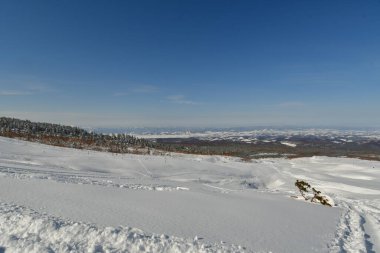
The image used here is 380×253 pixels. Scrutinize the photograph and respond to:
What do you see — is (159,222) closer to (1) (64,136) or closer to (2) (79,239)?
(2) (79,239)

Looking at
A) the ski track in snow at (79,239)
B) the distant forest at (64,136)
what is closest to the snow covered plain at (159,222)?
the ski track in snow at (79,239)

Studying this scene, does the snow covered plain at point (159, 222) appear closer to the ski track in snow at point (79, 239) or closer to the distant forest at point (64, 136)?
the ski track in snow at point (79, 239)

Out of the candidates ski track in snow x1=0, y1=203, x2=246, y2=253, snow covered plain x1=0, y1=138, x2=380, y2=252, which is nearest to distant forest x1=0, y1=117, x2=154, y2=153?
snow covered plain x1=0, y1=138, x2=380, y2=252

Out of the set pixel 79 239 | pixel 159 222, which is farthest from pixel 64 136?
pixel 79 239

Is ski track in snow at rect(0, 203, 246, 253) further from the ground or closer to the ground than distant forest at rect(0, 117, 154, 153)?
closer to the ground

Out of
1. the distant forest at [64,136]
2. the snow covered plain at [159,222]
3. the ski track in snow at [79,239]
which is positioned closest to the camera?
the ski track in snow at [79,239]

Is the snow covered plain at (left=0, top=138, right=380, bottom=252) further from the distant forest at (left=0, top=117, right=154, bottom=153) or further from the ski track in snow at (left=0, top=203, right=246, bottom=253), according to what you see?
the distant forest at (left=0, top=117, right=154, bottom=153)

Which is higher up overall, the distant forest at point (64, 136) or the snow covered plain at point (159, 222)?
the distant forest at point (64, 136)

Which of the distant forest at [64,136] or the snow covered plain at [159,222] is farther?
the distant forest at [64,136]

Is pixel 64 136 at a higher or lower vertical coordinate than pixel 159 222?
higher

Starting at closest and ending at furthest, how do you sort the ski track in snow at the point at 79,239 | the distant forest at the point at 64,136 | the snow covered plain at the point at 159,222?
the ski track in snow at the point at 79,239 → the snow covered plain at the point at 159,222 → the distant forest at the point at 64,136

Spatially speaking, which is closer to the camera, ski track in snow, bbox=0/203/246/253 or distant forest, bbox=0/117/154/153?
ski track in snow, bbox=0/203/246/253

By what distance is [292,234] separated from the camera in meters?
13.3

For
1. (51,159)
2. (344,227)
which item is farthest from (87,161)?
(344,227)
